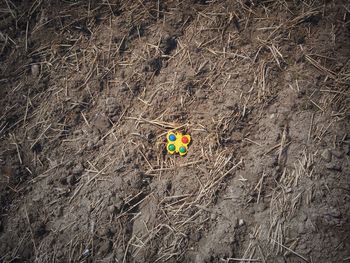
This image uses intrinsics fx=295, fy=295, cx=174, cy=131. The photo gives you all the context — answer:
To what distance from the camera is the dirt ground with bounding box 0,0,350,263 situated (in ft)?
6.58

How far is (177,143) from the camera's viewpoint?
87.2 inches

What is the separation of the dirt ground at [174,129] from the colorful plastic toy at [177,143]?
0.16 feet

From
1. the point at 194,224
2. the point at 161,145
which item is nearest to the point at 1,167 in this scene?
the point at 161,145

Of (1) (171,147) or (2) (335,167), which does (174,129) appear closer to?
(1) (171,147)

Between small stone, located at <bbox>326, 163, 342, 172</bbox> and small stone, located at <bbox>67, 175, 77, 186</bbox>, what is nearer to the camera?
small stone, located at <bbox>326, 163, 342, 172</bbox>

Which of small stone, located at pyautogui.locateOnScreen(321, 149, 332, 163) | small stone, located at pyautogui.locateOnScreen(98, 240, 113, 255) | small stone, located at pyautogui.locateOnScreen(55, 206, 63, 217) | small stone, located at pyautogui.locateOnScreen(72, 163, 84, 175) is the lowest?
small stone, located at pyautogui.locateOnScreen(98, 240, 113, 255)

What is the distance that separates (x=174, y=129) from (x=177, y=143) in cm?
11

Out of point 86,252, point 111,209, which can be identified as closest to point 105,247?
point 86,252

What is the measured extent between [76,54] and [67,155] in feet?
2.59

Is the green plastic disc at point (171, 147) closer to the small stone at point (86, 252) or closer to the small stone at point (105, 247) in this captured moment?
the small stone at point (105, 247)

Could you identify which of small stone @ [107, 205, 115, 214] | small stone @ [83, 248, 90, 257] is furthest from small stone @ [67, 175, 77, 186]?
small stone @ [83, 248, 90, 257]

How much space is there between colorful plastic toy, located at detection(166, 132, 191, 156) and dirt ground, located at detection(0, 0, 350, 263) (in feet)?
0.16

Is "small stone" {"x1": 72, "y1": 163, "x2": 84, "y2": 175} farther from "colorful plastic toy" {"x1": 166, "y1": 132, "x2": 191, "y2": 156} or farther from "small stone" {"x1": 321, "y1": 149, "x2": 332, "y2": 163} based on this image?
"small stone" {"x1": 321, "y1": 149, "x2": 332, "y2": 163}

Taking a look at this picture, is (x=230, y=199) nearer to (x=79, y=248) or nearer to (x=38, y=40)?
(x=79, y=248)
